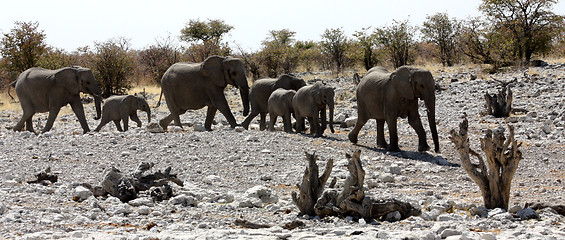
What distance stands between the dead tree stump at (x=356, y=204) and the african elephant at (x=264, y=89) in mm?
12021

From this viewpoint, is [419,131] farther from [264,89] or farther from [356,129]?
[264,89]

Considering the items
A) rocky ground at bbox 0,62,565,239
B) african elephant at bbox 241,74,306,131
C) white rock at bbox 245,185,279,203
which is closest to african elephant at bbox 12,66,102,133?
rocky ground at bbox 0,62,565,239

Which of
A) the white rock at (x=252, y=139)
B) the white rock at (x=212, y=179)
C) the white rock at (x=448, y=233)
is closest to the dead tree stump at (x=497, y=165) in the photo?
the white rock at (x=448, y=233)

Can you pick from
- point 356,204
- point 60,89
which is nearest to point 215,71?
point 60,89

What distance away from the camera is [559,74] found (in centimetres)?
2450

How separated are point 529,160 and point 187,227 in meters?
7.69

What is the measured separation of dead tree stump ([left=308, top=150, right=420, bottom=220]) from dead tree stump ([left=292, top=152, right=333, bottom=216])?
17cm

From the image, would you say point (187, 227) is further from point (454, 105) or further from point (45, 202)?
point (454, 105)

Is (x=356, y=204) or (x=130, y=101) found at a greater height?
(x=130, y=101)

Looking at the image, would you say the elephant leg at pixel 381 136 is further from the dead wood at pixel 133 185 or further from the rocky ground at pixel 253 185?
the dead wood at pixel 133 185

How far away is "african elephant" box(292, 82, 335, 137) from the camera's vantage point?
16.3m

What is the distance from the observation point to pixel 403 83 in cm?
1393

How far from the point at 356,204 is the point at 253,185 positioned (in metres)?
2.99

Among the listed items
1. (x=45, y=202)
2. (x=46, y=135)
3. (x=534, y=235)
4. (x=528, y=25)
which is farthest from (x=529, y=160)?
(x=528, y=25)
